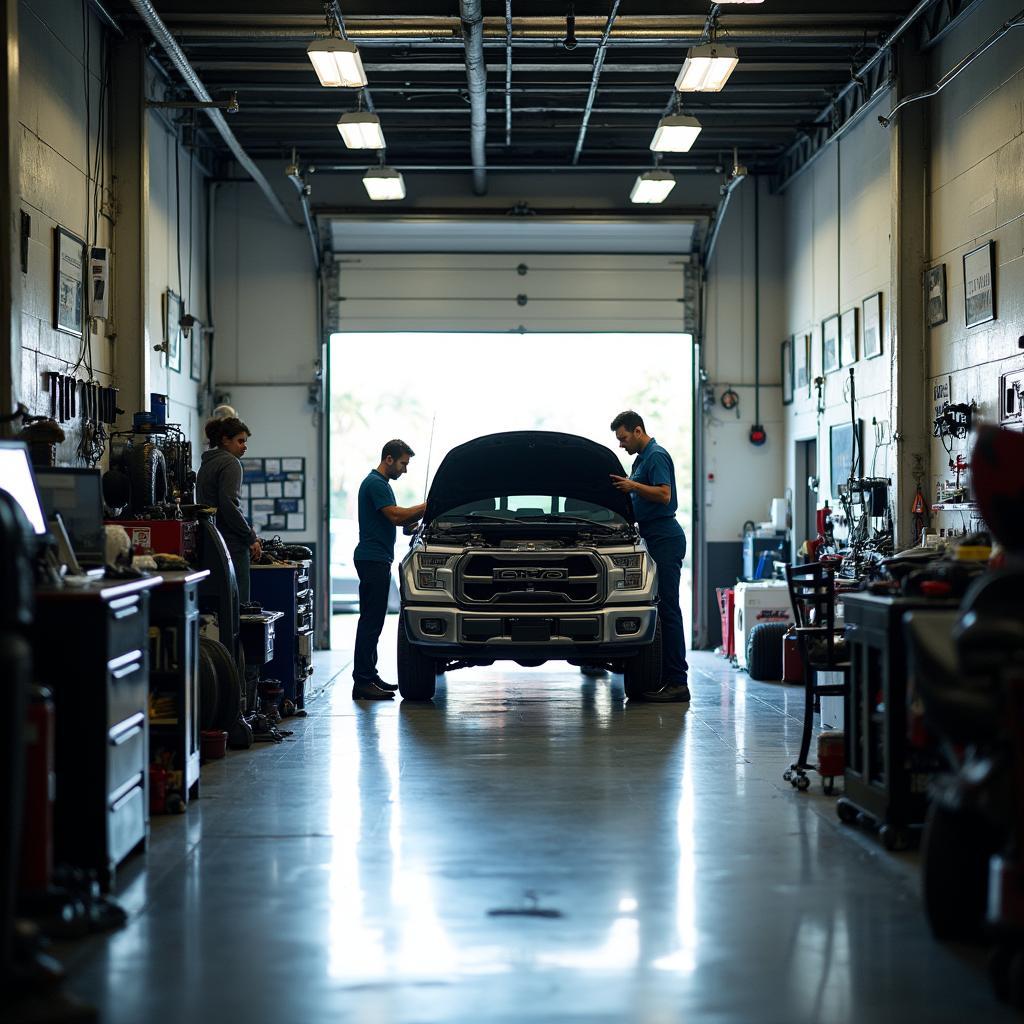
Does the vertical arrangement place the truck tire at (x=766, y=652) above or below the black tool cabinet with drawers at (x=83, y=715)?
below

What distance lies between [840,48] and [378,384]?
13.8 metres

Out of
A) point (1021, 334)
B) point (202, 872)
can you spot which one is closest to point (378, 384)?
point (1021, 334)

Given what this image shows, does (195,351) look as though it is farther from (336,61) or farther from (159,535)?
(159,535)

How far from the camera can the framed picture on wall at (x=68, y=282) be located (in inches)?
326

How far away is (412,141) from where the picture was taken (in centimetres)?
1305

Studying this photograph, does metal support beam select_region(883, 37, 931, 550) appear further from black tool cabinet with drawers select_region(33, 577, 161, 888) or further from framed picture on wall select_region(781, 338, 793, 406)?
black tool cabinet with drawers select_region(33, 577, 161, 888)

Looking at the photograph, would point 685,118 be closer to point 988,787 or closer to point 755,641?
point 755,641

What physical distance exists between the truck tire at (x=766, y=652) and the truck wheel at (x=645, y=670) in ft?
5.77

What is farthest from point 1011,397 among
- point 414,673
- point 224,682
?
point 224,682

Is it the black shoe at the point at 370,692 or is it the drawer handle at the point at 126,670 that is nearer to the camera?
the drawer handle at the point at 126,670

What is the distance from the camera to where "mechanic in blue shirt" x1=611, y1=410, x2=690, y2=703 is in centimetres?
902

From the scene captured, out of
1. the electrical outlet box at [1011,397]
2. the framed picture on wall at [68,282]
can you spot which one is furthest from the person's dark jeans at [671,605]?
the framed picture on wall at [68,282]

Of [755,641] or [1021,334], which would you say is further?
[755,641]

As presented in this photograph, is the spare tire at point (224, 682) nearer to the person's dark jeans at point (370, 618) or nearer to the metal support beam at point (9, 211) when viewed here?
the metal support beam at point (9, 211)
